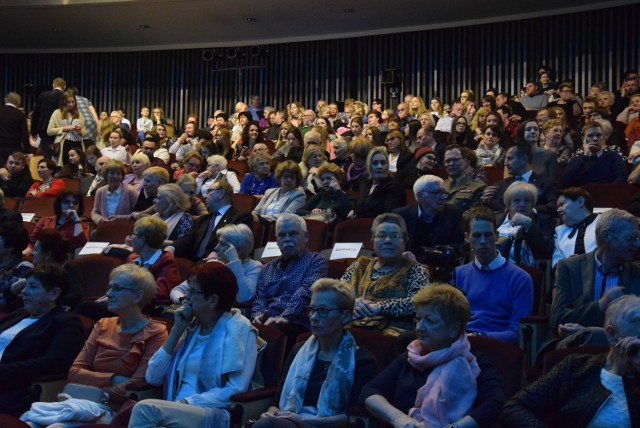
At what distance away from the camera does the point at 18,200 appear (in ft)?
25.3

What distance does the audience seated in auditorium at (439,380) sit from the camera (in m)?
2.79

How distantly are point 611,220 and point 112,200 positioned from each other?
15.1 feet

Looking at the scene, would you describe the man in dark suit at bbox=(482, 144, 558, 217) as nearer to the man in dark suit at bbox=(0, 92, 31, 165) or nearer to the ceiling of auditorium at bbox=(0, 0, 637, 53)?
the man in dark suit at bbox=(0, 92, 31, 165)

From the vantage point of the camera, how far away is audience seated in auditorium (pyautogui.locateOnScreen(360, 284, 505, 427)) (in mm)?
2785

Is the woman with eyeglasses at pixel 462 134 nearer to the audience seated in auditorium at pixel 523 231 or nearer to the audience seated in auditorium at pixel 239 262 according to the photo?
the audience seated in auditorium at pixel 523 231

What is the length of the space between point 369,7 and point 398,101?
1.98 metres

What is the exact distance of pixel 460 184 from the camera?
5.58 meters

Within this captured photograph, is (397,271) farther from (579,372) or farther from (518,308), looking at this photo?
(579,372)

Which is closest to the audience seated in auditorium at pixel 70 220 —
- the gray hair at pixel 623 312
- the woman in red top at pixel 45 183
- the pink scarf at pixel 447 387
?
the woman in red top at pixel 45 183

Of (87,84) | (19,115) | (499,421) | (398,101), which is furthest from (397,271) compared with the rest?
(87,84)

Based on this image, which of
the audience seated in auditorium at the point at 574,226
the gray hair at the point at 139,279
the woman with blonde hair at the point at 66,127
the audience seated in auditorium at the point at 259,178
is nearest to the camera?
the gray hair at the point at 139,279

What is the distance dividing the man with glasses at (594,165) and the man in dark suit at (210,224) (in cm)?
221

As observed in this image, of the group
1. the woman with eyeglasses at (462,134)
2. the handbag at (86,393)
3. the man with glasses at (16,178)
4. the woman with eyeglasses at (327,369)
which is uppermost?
the woman with eyeglasses at (462,134)

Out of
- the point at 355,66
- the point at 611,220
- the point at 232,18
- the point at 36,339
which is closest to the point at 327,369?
the point at 611,220
